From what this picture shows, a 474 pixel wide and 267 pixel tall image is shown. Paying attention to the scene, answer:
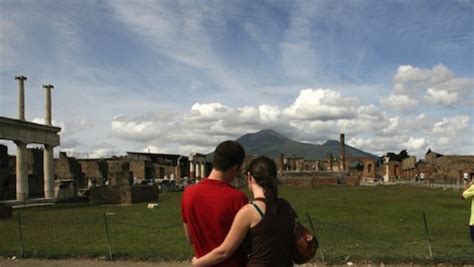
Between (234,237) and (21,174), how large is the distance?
36624 mm

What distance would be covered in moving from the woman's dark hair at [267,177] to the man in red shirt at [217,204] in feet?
0.51

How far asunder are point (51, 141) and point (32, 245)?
29.3 m

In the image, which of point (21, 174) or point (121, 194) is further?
point (21, 174)

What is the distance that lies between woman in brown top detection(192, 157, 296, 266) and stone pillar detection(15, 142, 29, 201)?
1413 inches

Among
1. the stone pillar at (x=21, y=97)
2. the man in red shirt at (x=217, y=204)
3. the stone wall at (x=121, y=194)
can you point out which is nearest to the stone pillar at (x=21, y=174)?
the stone pillar at (x=21, y=97)

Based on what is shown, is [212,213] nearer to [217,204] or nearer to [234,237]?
[217,204]

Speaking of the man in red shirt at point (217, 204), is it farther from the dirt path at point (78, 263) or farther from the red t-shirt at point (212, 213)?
the dirt path at point (78, 263)

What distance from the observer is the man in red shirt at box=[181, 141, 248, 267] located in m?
3.88

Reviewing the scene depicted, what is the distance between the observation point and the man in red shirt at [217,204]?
3875 millimetres

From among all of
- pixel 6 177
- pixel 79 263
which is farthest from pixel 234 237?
pixel 6 177

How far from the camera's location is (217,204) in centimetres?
388

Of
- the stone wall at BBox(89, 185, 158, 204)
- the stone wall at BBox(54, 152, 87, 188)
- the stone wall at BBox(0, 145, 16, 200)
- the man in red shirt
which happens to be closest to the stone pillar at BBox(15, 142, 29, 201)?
the stone wall at BBox(89, 185, 158, 204)

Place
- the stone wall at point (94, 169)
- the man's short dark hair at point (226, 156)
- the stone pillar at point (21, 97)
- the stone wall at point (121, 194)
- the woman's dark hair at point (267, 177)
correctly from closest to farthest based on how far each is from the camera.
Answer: the woman's dark hair at point (267, 177) → the man's short dark hair at point (226, 156) → the stone wall at point (121, 194) → the stone pillar at point (21, 97) → the stone wall at point (94, 169)

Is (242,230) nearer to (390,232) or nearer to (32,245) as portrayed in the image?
(32,245)
